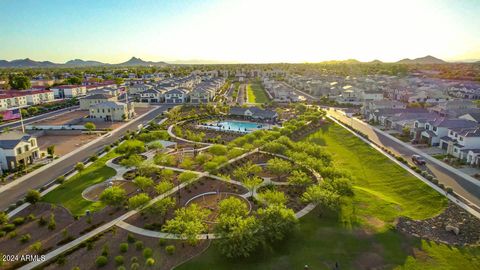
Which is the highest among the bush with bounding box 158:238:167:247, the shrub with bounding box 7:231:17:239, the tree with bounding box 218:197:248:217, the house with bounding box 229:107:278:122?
the house with bounding box 229:107:278:122

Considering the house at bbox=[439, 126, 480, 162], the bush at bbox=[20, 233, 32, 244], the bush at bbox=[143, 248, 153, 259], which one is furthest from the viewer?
the house at bbox=[439, 126, 480, 162]

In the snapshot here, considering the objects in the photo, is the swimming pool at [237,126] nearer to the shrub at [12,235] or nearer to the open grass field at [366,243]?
the open grass field at [366,243]

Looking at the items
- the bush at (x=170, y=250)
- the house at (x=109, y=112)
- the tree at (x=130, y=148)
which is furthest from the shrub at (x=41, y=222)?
the house at (x=109, y=112)

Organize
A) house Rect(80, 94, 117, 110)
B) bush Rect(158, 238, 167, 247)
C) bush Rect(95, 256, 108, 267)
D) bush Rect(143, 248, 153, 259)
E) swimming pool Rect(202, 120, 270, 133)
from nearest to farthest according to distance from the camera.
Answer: bush Rect(95, 256, 108, 267) < bush Rect(143, 248, 153, 259) < bush Rect(158, 238, 167, 247) < swimming pool Rect(202, 120, 270, 133) < house Rect(80, 94, 117, 110)

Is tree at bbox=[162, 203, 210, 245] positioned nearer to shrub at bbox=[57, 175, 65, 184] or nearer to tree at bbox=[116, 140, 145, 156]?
shrub at bbox=[57, 175, 65, 184]

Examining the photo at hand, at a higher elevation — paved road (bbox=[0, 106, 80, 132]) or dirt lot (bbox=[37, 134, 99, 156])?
paved road (bbox=[0, 106, 80, 132])

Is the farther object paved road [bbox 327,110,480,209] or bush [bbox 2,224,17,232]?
paved road [bbox 327,110,480,209]

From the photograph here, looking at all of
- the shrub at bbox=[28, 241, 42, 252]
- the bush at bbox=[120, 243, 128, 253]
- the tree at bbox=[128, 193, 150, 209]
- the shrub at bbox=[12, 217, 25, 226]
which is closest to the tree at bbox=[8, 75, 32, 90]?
the shrub at bbox=[12, 217, 25, 226]
